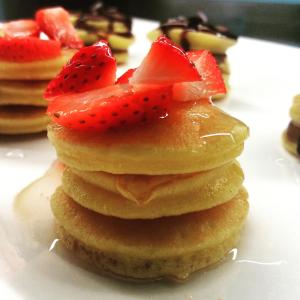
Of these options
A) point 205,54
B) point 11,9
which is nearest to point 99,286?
point 205,54

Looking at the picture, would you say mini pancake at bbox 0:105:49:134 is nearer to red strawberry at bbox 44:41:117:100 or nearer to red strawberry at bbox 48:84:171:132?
red strawberry at bbox 44:41:117:100

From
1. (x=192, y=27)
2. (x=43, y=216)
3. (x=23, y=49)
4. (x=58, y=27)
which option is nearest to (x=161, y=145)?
(x=43, y=216)

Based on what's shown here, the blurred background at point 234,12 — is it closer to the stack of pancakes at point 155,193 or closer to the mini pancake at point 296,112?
the mini pancake at point 296,112

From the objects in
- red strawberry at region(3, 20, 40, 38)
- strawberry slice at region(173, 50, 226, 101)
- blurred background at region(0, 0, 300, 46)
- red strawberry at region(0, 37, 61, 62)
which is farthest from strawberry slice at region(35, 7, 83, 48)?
blurred background at region(0, 0, 300, 46)

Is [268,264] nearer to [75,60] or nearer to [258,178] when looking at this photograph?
[258,178]

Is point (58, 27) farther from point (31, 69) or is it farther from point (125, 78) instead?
point (125, 78)

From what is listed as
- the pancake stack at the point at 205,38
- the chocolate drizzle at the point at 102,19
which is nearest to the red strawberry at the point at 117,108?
the pancake stack at the point at 205,38
